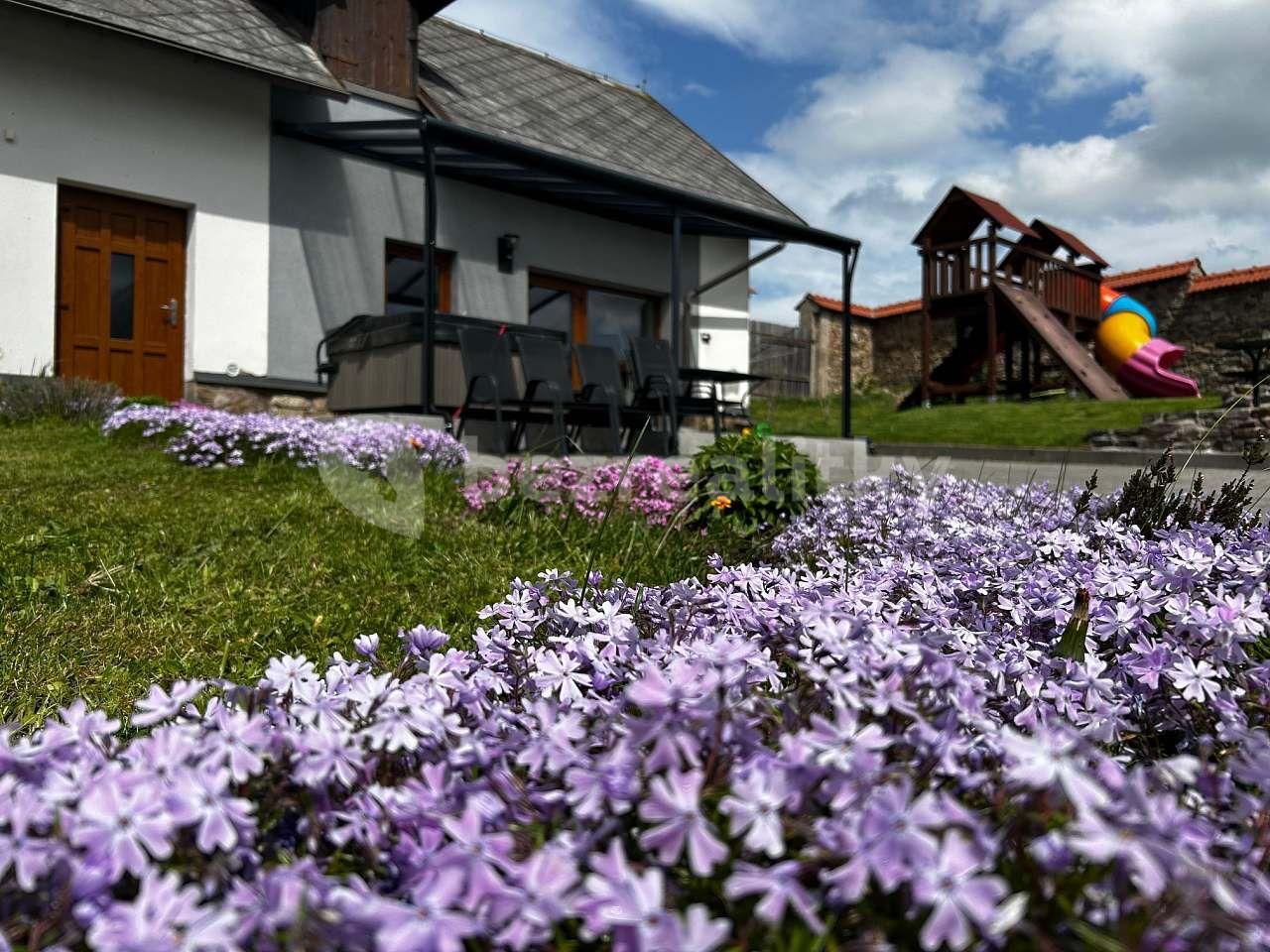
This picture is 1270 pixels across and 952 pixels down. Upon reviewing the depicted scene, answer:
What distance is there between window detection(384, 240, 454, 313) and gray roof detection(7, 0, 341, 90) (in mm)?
2170

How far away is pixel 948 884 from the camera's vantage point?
24.2 inches

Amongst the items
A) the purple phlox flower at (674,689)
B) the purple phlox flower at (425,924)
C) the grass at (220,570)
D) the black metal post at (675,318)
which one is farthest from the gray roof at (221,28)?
the purple phlox flower at (425,924)

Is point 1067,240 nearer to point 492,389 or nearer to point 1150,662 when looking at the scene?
point 492,389

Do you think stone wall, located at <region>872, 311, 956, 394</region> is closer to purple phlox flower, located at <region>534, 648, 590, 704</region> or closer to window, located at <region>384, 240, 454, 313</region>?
window, located at <region>384, 240, 454, 313</region>

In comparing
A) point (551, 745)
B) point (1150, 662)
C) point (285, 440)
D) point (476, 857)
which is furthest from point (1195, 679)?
point (285, 440)

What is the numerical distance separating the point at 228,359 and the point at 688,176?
23.3 ft

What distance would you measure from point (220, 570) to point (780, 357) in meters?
17.2

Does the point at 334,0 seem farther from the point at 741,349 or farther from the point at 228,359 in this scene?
the point at 741,349

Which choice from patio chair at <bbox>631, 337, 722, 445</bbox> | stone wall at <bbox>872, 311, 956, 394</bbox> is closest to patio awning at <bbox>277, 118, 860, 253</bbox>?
patio chair at <bbox>631, 337, 722, 445</bbox>

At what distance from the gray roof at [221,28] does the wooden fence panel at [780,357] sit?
A: 33.5ft

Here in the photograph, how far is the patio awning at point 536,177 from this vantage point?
26.7 feet

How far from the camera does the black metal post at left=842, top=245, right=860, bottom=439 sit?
379 inches

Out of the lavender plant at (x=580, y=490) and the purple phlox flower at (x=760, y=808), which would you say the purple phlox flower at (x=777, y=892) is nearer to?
the purple phlox flower at (x=760, y=808)

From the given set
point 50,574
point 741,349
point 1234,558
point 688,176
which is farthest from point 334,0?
point 1234,558
